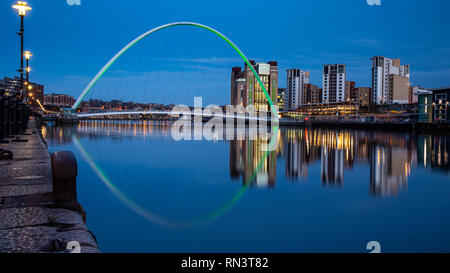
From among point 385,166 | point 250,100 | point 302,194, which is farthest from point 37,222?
point 250,100

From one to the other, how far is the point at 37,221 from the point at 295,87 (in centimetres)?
17667

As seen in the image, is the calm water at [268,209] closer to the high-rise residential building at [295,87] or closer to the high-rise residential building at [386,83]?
the high-rise residential building at [386,83]

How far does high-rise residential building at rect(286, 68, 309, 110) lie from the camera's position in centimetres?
17375

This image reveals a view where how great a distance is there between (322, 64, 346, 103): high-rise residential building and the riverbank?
5866 inches

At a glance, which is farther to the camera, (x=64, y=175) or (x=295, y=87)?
(x=295, y=87)

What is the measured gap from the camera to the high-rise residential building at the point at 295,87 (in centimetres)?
17375

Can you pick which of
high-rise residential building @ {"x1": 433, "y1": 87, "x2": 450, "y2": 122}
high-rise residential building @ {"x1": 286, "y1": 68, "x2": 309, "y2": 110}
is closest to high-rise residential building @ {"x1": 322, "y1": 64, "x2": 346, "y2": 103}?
high-rise residential building @ {"x1": 286, "y1": 68, "x2": 309, "y2": 110}

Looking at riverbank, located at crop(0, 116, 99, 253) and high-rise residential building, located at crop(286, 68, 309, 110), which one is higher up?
high-rise residential building, located at crop(286, 68, 309, 110)

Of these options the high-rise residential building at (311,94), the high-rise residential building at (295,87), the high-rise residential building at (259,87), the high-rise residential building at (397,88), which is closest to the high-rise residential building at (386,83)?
the high-rise residential building at (397,88)

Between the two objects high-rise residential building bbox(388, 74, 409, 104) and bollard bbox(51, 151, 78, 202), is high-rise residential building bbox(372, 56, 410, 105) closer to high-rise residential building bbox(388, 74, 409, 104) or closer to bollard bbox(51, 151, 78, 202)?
high-rise residential building bbox(388, 74, 409, 104)

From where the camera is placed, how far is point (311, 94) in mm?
180625

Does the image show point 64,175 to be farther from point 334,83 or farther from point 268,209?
point 334,83

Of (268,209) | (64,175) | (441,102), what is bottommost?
(268,209)

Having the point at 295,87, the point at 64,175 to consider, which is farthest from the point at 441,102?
the point at 295,87
